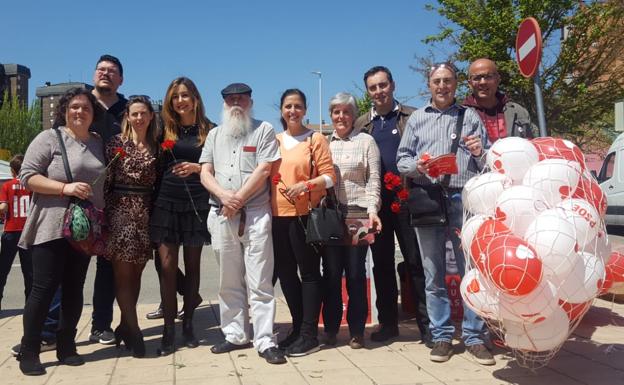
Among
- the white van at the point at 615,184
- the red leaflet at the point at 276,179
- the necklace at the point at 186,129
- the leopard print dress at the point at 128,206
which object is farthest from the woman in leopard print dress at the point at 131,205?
the white van at the point at 615,184

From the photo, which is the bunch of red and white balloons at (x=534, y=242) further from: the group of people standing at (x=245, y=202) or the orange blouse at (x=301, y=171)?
the orange blouse at (x=301, y=171)

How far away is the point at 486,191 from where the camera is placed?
3.69 m

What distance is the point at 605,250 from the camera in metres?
3.66

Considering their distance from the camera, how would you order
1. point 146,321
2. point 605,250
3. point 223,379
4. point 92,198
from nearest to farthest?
point 605,250 → point 223,379 → point 92,198 → point 146,321

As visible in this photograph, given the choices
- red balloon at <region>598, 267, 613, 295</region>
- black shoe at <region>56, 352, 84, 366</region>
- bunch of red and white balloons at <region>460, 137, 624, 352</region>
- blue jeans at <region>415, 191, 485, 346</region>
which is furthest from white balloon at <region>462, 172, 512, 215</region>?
black shoe at <region>56, 352, 84, 366</region>

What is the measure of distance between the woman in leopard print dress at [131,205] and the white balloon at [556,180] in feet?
9.63

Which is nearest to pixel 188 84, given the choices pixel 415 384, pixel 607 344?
pixel 415 384

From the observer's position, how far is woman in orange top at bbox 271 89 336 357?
448 centimetres

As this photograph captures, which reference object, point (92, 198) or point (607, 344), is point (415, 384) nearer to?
point (607, 344)

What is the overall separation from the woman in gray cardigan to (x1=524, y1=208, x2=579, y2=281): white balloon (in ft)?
10.3

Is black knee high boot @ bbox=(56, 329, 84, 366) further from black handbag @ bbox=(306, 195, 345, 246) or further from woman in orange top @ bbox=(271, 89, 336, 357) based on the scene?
black handbag @ bbox=(306, 195, 345, 246)

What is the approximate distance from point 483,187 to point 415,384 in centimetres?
140

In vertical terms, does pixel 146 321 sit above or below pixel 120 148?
below

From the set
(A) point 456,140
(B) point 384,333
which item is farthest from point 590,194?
(B) point 384,333
